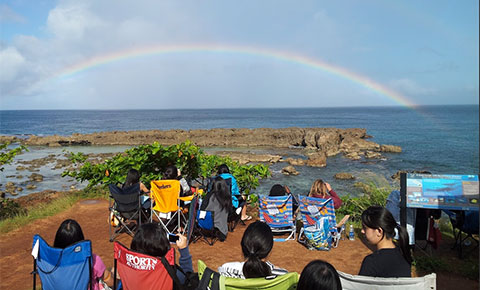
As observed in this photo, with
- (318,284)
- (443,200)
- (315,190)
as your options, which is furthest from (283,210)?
(318,284)

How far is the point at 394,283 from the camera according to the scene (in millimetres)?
2480

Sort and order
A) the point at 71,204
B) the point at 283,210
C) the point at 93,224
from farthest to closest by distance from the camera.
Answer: the point at 71,204
the point at 93,224
the point at 283,210

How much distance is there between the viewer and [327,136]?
38.4m

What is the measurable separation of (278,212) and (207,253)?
1440 millimetres

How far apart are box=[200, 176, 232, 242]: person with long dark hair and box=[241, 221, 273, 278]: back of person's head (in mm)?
3436

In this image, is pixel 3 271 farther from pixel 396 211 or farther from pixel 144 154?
pixel 396 211

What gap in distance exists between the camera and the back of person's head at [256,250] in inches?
102

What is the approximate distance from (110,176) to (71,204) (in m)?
2.16

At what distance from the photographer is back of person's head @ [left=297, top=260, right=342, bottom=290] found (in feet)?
6.95

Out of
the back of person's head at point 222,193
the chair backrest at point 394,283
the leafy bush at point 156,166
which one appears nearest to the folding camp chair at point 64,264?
the chair backrest at point 394,283

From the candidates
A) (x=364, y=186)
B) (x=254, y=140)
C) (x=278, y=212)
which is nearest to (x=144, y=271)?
(x=278, y=212)

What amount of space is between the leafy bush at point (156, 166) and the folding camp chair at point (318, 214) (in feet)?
6.78

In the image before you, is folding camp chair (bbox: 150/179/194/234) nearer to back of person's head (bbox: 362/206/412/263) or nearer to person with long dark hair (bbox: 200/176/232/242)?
person with long dark hair (bbox: 200/176/232/242)

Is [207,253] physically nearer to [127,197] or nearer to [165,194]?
[165,194]
